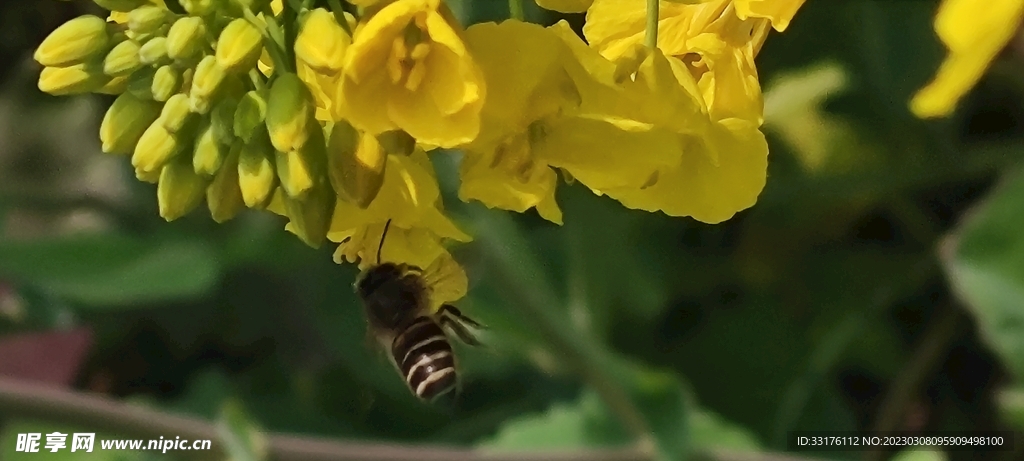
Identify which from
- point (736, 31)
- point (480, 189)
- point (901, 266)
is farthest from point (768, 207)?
point (480, 189)

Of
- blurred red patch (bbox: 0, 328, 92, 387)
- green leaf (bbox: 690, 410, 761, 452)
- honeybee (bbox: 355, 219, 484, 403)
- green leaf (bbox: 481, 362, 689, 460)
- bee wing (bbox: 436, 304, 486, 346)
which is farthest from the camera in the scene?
blurred red patch (bbox: 0, 328, 92, 387)

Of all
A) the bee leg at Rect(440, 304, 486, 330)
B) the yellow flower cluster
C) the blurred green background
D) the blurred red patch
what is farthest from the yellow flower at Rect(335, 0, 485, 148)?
the blurred red patch

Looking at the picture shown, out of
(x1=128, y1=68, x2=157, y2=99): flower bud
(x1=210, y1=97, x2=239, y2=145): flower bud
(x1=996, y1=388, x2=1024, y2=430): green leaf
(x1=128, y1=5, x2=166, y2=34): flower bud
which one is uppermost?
(x1=128, y1=5, x2=166, y2=34): flower bud

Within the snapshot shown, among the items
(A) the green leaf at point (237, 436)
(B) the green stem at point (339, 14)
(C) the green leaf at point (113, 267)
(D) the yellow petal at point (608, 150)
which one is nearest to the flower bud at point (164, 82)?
(B) the green stem at point (339, 14)

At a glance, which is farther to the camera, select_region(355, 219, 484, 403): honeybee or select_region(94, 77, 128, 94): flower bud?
select_region(355, 219, 484, 403): honeybee

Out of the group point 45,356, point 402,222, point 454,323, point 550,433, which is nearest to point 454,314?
point 454,323

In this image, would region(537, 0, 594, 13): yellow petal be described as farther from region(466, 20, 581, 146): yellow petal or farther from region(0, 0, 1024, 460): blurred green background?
region(0, 0, 1024, 460): blurred green background

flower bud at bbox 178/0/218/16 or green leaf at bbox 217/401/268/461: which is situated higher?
flower bud at bbox 178/0/218/16

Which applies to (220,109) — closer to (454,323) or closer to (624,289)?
(454,323)
